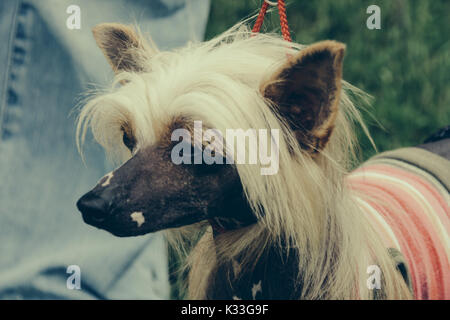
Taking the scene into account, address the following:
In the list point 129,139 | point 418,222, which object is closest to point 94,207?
point 129,139

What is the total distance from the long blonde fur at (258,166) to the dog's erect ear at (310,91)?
0.02m

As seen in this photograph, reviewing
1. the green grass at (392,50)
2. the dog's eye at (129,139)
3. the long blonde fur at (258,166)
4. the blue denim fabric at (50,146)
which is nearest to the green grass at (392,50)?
the green grass at (392,50)

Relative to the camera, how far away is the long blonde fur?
102cm

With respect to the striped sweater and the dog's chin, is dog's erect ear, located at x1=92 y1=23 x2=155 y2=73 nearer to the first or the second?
the dog's chin

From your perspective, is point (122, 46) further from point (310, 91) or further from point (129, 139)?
point (310, 91)

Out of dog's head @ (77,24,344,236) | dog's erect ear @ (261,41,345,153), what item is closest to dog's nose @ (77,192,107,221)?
dog's head @ (77,24,344,236)

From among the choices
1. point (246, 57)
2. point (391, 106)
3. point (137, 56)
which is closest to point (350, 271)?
point (246, 57)

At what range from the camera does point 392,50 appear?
108 inches

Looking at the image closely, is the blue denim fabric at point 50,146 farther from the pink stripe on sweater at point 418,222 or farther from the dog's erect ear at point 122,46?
the pink stripe on sweater at point 418,222

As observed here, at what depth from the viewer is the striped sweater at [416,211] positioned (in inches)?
50.2

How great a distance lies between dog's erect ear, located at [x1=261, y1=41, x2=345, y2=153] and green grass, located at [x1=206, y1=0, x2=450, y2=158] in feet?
4.87

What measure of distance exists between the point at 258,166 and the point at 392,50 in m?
1.92

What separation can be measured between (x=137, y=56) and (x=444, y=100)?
1768 millimetres

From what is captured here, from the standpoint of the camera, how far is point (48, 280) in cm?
161
